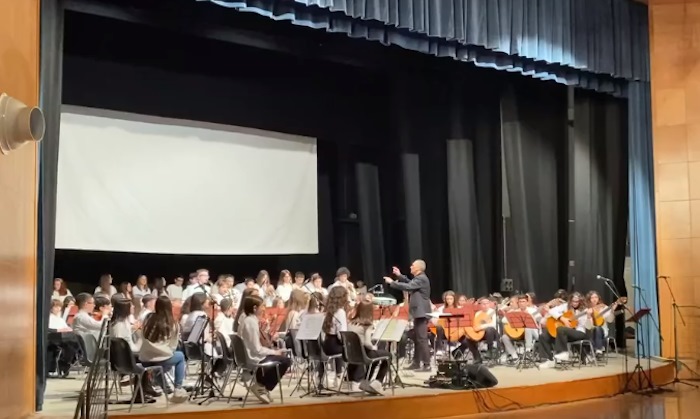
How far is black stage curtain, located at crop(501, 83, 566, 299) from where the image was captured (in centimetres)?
1248

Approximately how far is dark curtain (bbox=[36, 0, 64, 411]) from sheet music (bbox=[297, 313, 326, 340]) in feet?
7.52

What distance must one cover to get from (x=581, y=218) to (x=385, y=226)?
3268 millimetres

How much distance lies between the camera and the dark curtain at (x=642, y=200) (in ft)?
36.9

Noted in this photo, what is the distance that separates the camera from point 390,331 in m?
7.33

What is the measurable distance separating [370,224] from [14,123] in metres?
9.17

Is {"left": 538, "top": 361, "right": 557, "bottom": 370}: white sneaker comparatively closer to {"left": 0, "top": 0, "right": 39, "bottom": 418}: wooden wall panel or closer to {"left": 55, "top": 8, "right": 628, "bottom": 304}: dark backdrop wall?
{"left": 55, "top": 8, "right": 628, "bottom": 304}: dark backdrop wall

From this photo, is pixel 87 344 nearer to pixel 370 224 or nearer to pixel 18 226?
pixel 18 226

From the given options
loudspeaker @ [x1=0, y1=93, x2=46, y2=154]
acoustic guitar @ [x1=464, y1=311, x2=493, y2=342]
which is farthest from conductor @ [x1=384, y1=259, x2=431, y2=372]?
loudspeaker @ [x1=0, y1=93, x2=46, y2=154]

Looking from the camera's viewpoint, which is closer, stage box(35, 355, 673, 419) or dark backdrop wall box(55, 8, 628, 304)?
stage box(35, 355, 673, 419)

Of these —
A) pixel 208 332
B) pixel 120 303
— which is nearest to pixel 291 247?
pixel 208 332

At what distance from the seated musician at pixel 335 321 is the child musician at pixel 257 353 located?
2.44 ft

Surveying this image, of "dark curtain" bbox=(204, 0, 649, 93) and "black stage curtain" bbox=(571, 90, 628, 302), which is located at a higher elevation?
"dark curtain" bbox=(204, 0, 649, 93)

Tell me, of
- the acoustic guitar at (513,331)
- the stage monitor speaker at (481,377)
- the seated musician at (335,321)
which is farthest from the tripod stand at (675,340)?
the seated musician at (335,321)

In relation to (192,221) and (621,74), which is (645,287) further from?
(192,221)
